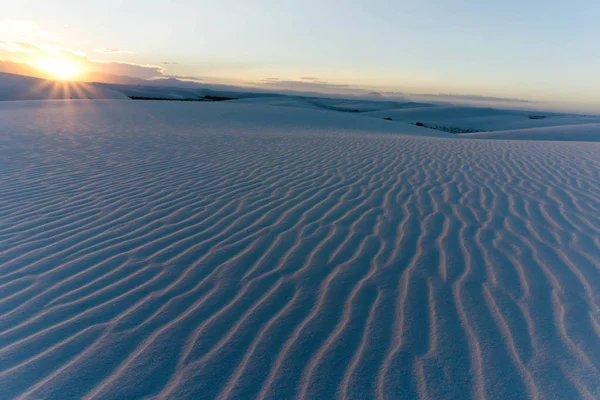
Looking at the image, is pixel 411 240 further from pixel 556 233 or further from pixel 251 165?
pixel 251 165

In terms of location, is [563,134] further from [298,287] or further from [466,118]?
[466,118]

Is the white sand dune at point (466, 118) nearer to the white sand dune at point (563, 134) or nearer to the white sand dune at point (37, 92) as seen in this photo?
the white sand dune at point (563, 134)

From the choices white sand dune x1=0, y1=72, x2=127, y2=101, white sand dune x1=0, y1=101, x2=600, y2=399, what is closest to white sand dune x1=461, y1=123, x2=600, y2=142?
white sand dune x1=0, y1=101, x2=600, y2=399

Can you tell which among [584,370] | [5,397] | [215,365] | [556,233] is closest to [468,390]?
[584,370]

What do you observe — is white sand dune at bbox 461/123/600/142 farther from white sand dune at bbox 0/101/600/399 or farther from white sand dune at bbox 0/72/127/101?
white sand dune at bbox 0/72/127/101

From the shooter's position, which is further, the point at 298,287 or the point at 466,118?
the point at 466,118

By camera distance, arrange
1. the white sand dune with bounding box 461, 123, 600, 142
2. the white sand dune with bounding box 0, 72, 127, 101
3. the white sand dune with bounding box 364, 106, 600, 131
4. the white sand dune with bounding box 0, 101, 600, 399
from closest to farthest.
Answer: the white sand dune with bounding box 0, 101, 600, 399 → the white sand dune with bounding box 461, 123, 600, 142 → the white sand dune with bounding box 0, 72, 127, 101 → the white sand dune with bounding box 364, 106, 600, 131

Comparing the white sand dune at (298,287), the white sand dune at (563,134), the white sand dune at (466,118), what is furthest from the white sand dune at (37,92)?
the white sand dune at (563,134)

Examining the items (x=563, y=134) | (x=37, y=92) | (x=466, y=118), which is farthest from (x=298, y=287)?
(x=466, y=118)
